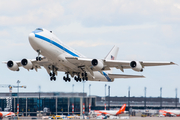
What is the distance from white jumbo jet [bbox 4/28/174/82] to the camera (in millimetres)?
42981

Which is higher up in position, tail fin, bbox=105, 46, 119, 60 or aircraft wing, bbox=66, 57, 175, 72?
tail fin, bbox=105, 46, 119, 60

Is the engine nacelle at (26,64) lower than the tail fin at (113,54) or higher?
lower

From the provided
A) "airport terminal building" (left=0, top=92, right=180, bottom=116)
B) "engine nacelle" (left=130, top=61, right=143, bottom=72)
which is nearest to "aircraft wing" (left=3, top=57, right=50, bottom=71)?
"engine nacelle" (left=130, top=61, right=143, bottom=72)

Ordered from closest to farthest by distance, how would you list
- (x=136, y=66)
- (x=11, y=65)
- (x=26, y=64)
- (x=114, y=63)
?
(x=136, y=66)
(x=26, y=64)
(x=114, y=63)
(x=11, y=65)

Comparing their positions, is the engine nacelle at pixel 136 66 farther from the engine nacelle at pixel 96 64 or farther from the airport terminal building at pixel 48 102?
the airport terminal building at pixel 48 102

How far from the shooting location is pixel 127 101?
470 feet

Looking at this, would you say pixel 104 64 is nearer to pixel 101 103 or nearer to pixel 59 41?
pixel 59 41

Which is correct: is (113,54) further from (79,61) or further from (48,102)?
(48,102)

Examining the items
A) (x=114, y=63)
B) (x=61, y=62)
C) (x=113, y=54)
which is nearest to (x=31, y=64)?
(x=61, y=62)

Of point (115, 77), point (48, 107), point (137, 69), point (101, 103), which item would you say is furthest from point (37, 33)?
point (101, 103)

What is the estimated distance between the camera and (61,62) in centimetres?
4638

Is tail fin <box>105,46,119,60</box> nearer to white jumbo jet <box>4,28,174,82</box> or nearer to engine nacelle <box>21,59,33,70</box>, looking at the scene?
white jumbo jet <box>4,28,174,82</box>

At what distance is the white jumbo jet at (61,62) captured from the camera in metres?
43.0

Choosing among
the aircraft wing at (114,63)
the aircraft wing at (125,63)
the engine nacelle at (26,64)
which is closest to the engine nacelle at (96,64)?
the aircraft wing at (114,63)
